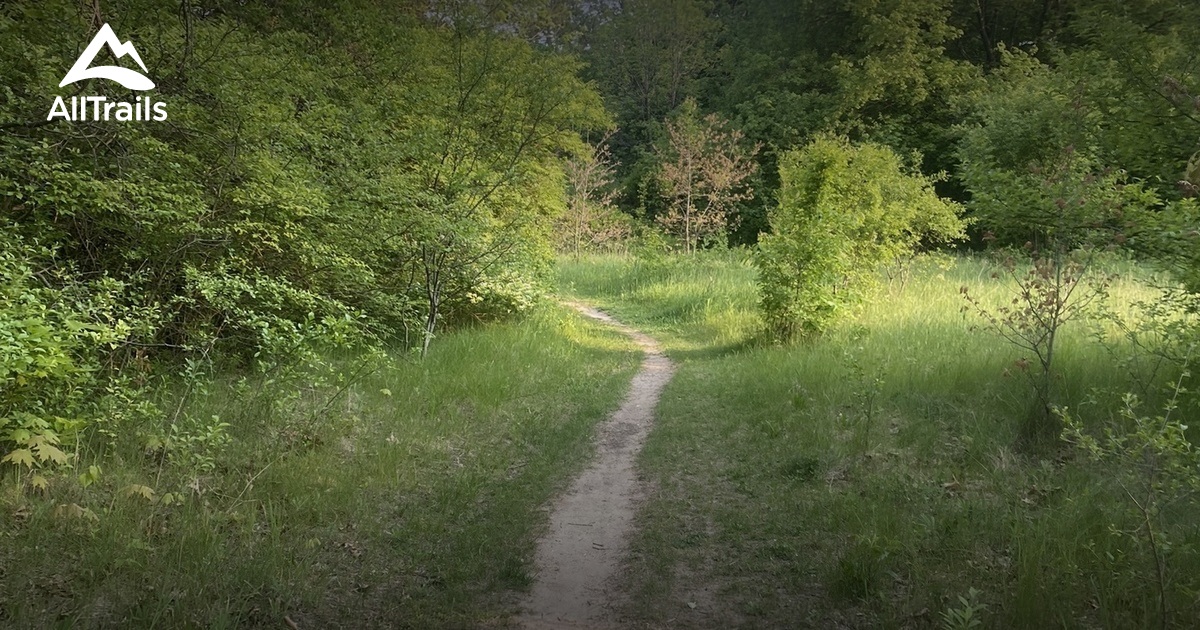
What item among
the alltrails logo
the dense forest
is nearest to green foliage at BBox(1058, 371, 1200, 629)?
the dense forest

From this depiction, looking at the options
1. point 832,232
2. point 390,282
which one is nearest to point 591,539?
point 390,282

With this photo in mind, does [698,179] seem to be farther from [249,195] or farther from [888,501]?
[888,501]

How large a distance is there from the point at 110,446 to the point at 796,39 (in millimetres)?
34599

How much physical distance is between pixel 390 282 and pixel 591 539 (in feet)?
21.4

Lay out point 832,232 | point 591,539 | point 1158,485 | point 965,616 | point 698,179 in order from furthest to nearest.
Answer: point 698,179 → point 832,232 → point 591,539 → point 1158,485 → point 965,616

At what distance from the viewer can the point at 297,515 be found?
4594 millimetres

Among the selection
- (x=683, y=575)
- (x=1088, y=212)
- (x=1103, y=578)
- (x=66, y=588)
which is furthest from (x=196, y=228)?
(x=1088, y=212)

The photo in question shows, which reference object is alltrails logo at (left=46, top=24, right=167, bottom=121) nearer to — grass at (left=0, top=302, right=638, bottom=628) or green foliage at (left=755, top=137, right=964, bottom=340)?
grass at (left=0, top=302, right=638, bottom=628)

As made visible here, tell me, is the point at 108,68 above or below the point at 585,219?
above

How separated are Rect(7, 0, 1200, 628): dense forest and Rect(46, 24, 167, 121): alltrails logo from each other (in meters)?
0.05

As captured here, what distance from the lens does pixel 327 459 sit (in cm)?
549

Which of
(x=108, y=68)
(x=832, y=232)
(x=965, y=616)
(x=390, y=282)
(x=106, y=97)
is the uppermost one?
(x=108, y=68)

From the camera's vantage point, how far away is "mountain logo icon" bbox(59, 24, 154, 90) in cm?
582

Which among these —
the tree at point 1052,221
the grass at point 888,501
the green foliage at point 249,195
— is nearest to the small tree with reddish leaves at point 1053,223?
the tree at point 1052,221
